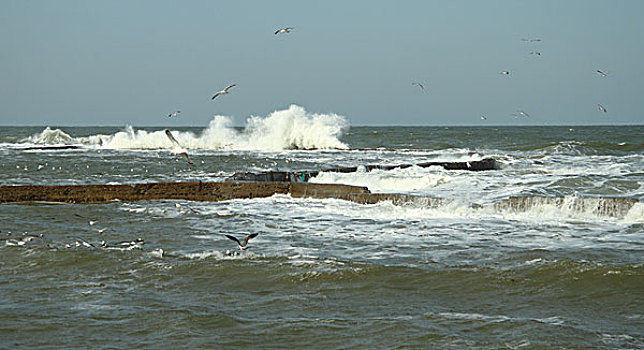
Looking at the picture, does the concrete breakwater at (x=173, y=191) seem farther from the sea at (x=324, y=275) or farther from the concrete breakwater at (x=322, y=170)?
the concrete breakwater at (x=322, y=170)

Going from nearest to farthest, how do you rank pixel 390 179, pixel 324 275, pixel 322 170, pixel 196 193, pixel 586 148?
pixel 324 275, pixel 196 193, pixel 390 179, pixel 322 170, pixel 586 148

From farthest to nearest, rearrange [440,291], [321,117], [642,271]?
[321,117], [642,271], [440,291]

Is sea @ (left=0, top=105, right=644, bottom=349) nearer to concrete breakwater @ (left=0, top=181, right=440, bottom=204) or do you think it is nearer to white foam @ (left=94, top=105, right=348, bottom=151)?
concrete breakwater @ (left=0, top=181, right=440, bottom=204)

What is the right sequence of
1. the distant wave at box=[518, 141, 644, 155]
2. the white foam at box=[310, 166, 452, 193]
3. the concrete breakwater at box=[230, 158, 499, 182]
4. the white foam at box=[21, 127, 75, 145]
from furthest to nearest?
1. the white foam at box=[21, 127, 75, 145]
2. the distant wave at box=[518, 141, 644, 155]
3. the white foam at box=[310, 166, 452, 193]
4. the concrete breakwater at box=[230, 158, 499, 182]

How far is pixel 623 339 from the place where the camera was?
16.3 ft

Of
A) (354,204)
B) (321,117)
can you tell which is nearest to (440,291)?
(354,204)

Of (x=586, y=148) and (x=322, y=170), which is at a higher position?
(x=586, y=148)

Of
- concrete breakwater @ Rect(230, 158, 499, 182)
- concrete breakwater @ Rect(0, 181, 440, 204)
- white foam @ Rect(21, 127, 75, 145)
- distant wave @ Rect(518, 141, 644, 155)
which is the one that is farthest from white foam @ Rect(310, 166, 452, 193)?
white foam @ Rect(21, 127, 75, 145)

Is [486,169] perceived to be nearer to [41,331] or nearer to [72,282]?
[72,282]

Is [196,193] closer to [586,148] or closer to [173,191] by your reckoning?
[173,191]

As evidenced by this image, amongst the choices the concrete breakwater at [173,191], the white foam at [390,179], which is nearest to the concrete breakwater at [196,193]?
the concrete breakwater at [173,191]

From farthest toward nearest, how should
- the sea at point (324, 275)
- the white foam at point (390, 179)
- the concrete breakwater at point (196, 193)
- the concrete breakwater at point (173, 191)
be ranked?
1. the white foam at point (390, 179)
2. the concrete breakwater at point (173, 191)
3. the concrete breakwater at point (196, 193)
4. the sea at point (324, 275)

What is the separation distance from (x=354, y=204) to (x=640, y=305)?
6627mm

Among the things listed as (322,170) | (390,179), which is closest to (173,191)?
(390,179)
